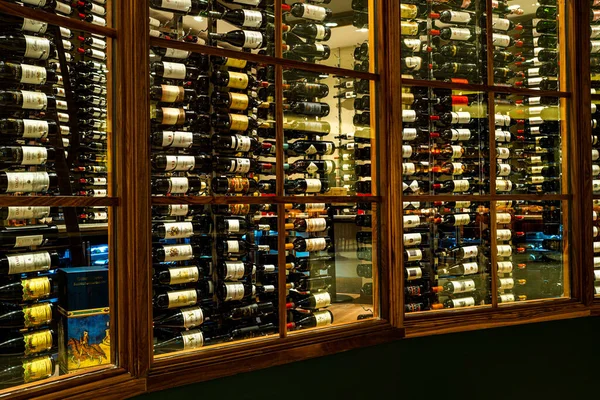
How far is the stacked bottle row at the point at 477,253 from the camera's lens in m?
2.70

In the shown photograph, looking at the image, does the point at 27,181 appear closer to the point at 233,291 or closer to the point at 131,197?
the point at 131,197

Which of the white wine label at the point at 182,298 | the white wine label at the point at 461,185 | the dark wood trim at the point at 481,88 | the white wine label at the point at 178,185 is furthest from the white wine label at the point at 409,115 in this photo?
the white wine label at the point at 182,298

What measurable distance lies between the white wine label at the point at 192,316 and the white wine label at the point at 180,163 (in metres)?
0.46

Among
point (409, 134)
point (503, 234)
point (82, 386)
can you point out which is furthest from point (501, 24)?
point (82, 386)

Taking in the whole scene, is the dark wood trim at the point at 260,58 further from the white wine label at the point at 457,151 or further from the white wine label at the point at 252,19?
the white wine label at the point at 457,151

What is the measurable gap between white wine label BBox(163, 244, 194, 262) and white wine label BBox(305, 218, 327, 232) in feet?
1.51

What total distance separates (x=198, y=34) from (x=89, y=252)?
801 millimetres

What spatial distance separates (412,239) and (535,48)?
1118 millimetres

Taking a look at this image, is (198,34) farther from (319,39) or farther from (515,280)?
(515,280)

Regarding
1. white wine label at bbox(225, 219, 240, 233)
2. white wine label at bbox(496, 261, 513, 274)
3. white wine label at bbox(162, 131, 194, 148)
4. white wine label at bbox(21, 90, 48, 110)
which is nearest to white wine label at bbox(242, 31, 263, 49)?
white wine label at bbox(162, 131, 194, 148)

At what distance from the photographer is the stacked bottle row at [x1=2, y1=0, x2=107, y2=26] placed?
1.83m

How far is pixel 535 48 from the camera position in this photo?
3.01 meters

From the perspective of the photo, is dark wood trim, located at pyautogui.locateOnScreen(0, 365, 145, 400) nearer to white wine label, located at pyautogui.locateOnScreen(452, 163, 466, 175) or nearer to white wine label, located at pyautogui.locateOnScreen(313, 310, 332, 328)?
white wine label, located at pyautogui.locateOnScreen(313, 310, 332, 328)

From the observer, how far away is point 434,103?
275 centimetres
